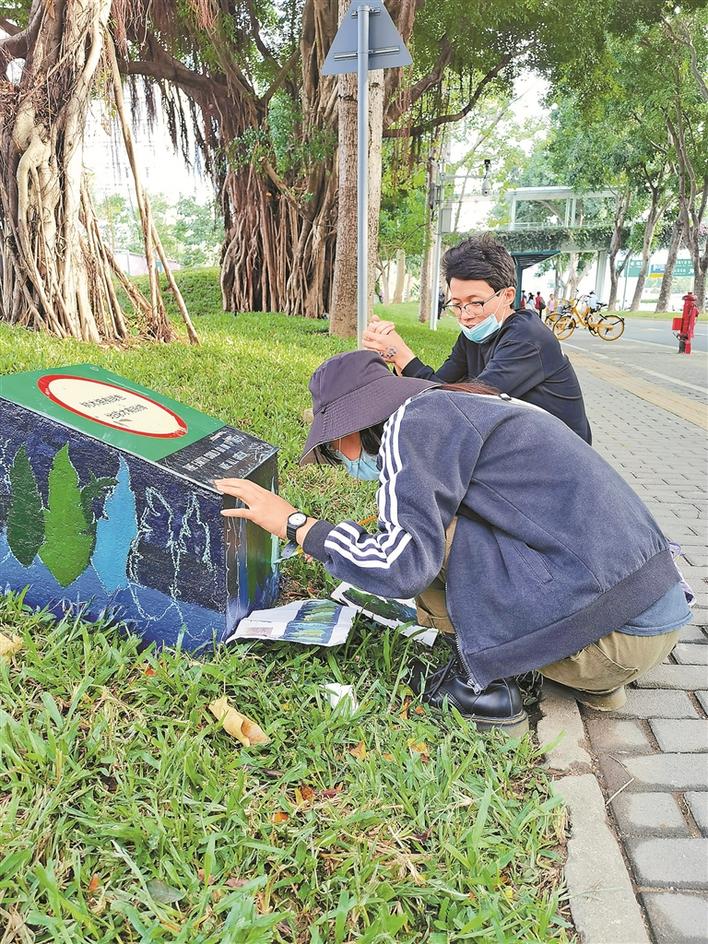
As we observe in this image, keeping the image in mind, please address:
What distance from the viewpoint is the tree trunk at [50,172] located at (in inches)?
221

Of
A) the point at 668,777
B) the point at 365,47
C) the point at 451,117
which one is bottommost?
the point at 668,777

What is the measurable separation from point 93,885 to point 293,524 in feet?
3.09

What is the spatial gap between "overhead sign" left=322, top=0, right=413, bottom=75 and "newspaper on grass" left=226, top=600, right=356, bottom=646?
3.05m

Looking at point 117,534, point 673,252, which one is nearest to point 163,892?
point 117,534

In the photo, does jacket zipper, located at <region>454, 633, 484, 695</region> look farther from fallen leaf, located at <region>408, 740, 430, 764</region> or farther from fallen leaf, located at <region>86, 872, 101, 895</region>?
fallen leaf, located at <region>86, 872, 101, 895</region>

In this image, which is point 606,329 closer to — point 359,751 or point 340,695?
point 340,695

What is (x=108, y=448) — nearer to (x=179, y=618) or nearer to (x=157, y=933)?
(x=179, y=618)

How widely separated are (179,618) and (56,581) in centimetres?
43

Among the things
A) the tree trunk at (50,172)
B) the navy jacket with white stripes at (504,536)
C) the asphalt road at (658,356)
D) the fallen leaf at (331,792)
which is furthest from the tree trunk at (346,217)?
the fallen leaf at (331,792)

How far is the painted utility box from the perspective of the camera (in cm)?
209

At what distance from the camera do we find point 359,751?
201cm

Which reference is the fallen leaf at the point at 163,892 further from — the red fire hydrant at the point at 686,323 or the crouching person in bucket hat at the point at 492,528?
the red fire hydrant at the point at 686,323

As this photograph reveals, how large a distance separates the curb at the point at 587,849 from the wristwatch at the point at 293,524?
97 centimetres

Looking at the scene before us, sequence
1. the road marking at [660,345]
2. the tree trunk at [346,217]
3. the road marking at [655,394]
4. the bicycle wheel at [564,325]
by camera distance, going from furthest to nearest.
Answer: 1. the bicycle wheel at [564,325]
2. the road marking at [660,345]
3. the tree trunk at [346,217]
4. the road marking at [655,394]
